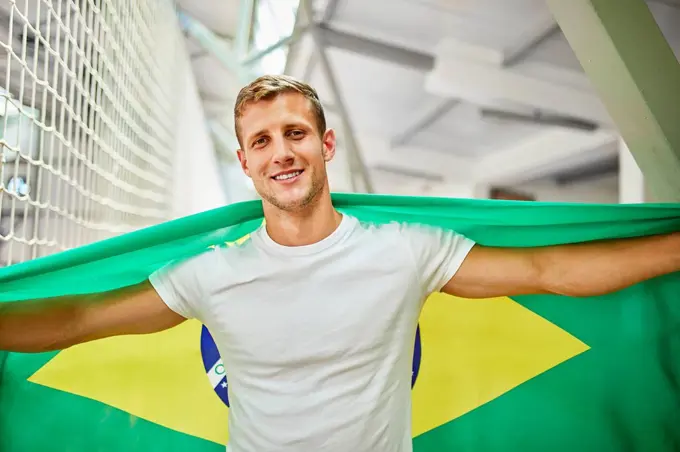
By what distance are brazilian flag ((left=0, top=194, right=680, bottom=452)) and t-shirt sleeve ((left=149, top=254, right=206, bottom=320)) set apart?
4 cm

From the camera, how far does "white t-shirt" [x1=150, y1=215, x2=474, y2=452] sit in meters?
0.90

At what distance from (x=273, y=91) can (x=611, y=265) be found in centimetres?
65

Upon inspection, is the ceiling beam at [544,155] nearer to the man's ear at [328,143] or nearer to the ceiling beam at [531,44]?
the ceiling beam at [531,44]

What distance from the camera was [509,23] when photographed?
7.34 ft

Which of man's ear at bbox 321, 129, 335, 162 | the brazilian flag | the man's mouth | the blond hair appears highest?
the blond hair

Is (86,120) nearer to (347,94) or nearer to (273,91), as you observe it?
(273,91)

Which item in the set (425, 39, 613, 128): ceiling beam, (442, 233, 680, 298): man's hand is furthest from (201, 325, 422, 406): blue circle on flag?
(425, 39, 613, 128): ceiling beam

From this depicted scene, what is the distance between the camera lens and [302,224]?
→ 96cm

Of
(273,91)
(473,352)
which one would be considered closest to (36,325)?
(273,91)

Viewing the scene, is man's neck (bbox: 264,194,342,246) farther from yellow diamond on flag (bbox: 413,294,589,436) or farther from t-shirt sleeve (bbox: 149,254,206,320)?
yellow diamond on flag (bbox: 413,294,589,436)

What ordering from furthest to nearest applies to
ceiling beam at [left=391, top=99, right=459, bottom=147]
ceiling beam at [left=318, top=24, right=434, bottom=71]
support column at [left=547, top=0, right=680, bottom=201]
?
ceiling beam at [left=391, top=99, right=459, bottom=147] → ceiling beam at [left=318, top=24, right=434, bottom=71] → support column at [left=547, top=0, right=680, bottom=201]

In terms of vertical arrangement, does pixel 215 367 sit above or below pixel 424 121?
below

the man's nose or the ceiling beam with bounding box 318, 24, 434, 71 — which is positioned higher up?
the ceiling beam with bounding box 318, 24, 434, 71

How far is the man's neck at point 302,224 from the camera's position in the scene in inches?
37.8
